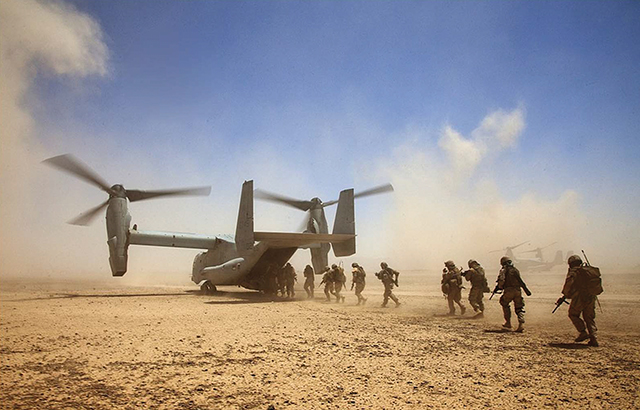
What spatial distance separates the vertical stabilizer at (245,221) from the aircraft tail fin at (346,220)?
424cm

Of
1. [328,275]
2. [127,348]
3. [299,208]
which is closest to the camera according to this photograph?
[127,348]

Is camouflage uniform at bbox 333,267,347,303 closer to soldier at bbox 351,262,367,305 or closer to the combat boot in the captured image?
soldier at bbox 351,262,367,305

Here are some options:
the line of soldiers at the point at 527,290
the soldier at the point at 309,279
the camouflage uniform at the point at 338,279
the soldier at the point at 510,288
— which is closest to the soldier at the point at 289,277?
the soldier at the point at 309,279

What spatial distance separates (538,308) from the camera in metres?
11.9

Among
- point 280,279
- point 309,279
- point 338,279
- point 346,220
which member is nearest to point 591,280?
point 338,279

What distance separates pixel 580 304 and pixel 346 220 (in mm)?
9529

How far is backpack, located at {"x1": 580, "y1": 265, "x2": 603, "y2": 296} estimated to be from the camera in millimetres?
6324

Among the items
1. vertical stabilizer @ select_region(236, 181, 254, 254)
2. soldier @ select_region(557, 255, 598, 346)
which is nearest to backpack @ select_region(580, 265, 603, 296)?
soldier @ select_region(557, 255, 598, 346)

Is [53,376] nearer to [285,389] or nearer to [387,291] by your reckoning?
[285,389]

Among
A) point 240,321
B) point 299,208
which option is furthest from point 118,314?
point 299,208

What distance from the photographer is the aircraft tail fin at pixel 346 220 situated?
15.0m

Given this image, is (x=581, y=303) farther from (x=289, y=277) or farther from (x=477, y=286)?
(x=289, y=277)

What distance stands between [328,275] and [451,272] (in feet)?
18.4

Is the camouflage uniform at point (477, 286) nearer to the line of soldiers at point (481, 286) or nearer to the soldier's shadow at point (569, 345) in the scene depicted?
the line of soldiers at point (481, 286)
